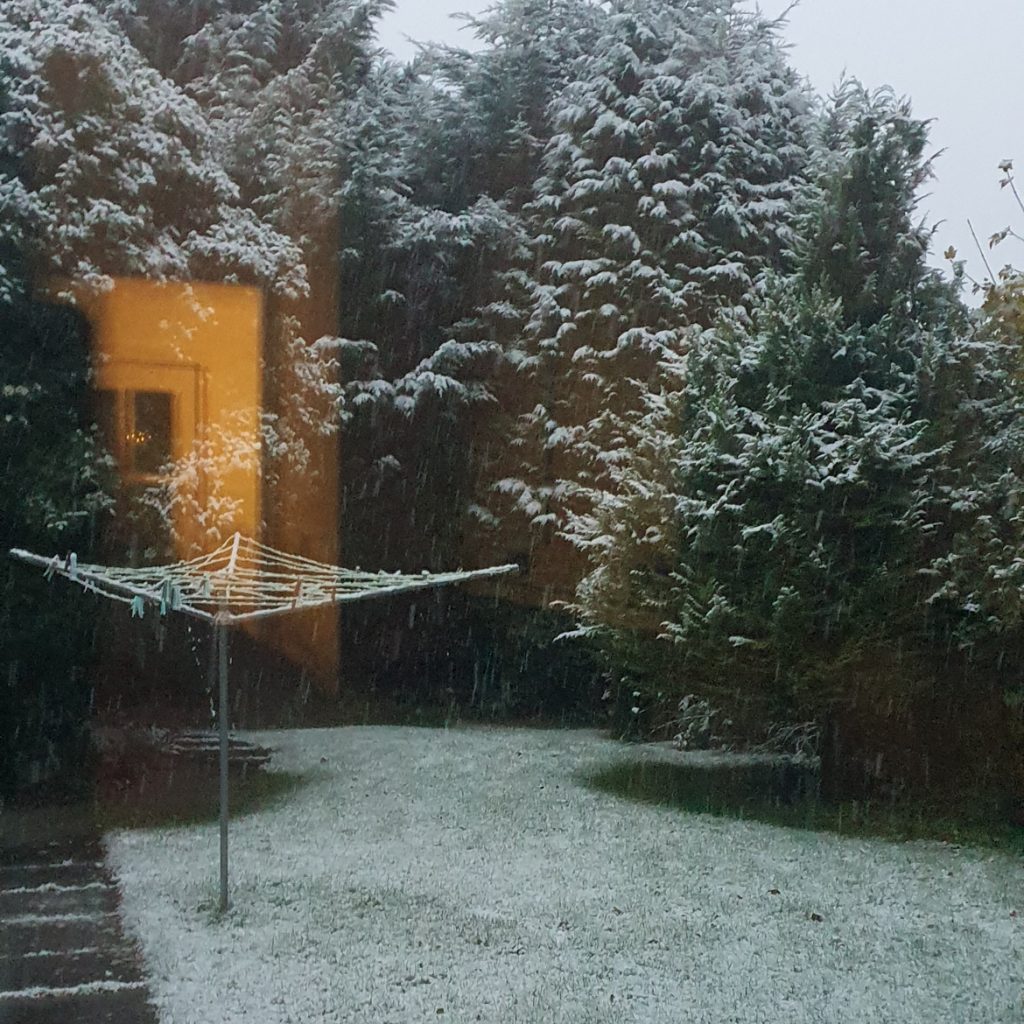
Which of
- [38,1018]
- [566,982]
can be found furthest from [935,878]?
[38,1018]

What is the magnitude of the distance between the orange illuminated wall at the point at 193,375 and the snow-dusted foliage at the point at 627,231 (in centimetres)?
517

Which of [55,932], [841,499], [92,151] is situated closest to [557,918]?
[55,932]

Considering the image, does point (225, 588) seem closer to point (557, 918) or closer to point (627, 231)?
point (557, 918)

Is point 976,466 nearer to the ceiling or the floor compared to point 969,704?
nearer to the ceiling

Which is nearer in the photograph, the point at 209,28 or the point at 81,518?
the point at 81,518

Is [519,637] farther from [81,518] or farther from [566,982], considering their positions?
[566,982]

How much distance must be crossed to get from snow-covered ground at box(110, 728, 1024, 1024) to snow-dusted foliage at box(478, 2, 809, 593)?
655 centimetres

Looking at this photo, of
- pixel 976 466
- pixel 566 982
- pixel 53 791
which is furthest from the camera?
pixel 53 791

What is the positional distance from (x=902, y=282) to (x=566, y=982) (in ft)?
20.4

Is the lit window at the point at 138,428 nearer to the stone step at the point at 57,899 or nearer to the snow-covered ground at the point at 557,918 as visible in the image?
the snow-covered ground at the point at 557,918

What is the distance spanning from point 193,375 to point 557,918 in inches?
219

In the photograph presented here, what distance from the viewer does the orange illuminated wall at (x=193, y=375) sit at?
8.84 metres

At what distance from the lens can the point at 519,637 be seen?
1503cm

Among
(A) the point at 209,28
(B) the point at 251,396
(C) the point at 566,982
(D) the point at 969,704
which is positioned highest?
(A) the point at 209,28
